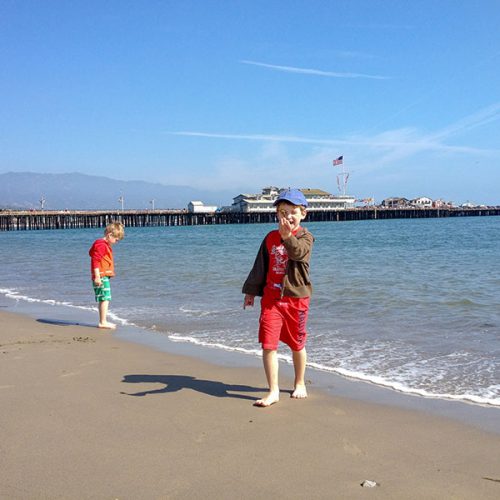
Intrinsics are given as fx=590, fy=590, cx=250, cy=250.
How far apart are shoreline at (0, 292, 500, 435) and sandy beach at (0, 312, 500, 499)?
142 millimetres

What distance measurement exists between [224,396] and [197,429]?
2.52 feet

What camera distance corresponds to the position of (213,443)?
309cm

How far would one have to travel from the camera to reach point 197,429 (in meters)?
3.32

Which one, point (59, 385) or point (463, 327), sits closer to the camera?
point (59, 385)

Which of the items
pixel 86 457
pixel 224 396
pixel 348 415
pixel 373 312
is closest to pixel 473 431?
pixel 348 415

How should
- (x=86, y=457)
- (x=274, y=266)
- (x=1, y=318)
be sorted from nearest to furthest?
1. (x=86, y=457)
2. (x=274, y=266)
3. (x=1, y=318)

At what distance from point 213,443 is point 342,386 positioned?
1.58 metres

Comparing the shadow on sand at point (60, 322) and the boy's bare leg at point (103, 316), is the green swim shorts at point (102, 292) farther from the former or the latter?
the shadow on sand at point (60, 322)

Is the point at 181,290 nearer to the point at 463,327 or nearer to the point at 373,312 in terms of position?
the point at 373,312

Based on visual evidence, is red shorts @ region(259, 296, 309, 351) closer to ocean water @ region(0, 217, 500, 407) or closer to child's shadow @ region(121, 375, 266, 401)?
child's shadow @ region(121, 375, 266, 401)

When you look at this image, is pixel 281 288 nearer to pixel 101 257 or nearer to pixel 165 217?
pixel 101 257

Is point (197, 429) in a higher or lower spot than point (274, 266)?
lower

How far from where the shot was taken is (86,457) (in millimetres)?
2885

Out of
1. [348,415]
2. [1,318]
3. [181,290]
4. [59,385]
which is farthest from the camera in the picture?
[181,290]
